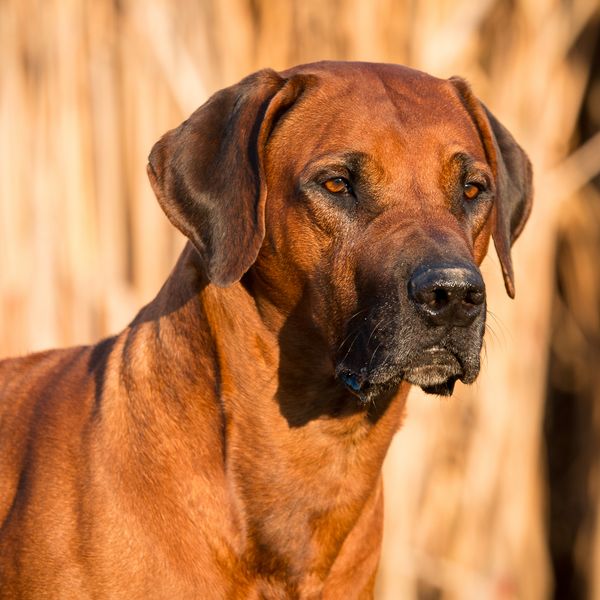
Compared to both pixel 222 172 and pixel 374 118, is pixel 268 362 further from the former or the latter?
pixel 374 118

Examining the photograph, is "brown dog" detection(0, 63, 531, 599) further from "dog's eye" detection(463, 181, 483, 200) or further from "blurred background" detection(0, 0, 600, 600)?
"blurred background" detection(0, 0, 600, 600)

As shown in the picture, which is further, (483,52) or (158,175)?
(483,52)

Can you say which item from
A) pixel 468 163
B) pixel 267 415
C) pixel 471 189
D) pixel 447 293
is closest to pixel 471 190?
pixel 471 189

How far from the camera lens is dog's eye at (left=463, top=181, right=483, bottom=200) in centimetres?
349

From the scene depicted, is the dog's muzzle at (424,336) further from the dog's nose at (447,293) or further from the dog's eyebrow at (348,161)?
the dog's eyebrow at (348,161)

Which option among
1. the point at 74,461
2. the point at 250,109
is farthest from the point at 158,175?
the point at 74,461

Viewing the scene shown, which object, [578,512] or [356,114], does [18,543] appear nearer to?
[356,114]

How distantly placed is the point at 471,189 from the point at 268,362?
2.66ft

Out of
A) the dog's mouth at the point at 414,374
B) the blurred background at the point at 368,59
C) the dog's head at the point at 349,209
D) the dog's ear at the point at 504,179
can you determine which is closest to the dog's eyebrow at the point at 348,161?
the dog's head at the point at 349,209

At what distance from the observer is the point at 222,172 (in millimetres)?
3320

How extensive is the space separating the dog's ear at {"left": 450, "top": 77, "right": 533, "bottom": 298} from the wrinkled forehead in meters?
0.18

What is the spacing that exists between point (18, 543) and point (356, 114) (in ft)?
5.03

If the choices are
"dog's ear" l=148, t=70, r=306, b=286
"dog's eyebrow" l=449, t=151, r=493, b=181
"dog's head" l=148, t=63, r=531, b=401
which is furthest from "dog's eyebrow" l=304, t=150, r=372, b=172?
"dog's eyebrow" l=449, t=151, r=493, b=181

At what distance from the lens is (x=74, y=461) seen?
3244mm
